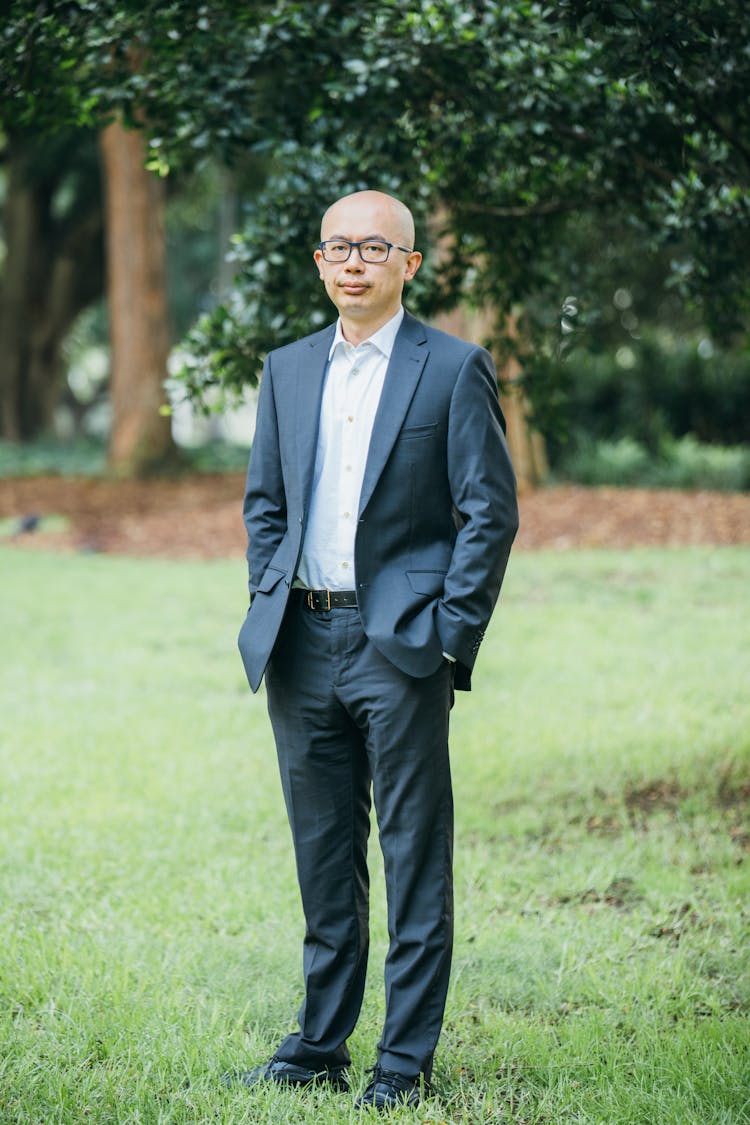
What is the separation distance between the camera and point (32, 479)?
64.4 feet

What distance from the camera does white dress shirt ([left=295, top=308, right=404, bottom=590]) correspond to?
129 inches

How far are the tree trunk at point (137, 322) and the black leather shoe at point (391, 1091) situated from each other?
15559 mm

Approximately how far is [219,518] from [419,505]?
40.6 ft

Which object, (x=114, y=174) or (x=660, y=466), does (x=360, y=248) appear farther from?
(x=114, y=174)

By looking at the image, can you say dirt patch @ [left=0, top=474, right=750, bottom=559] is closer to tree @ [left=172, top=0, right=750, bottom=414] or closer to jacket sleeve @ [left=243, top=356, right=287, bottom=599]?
tree @ [left=172, top=0, right=750, bottom=414]

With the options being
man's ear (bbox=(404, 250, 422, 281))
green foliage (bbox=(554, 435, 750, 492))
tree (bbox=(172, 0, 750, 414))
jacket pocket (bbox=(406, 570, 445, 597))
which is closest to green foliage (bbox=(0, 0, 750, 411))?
tree (bbox=(172, 0, 750, 414))

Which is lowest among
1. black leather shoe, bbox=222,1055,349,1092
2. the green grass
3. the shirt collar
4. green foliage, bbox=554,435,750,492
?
the green grass

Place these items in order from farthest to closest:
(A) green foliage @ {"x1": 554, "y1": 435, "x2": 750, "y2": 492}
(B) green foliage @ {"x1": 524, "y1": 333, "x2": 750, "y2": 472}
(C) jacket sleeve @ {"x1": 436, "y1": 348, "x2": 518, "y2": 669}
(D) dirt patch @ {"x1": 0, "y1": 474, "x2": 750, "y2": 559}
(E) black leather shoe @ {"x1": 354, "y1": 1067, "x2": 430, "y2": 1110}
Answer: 1. (B) green foliage @ {"x1": 524, "y1": 333, "x2": 750, "y2": 472}
2. (A) green foliage @ {"x1": 554, "y1": 435, "x2": 750, "y2": 492}
3. (D) dirt patch @ {"x1": 0, "y1": 474, "x2": 750, "y2": 559}
4. (E) black leather shoe @ {"x1": 354, "y1": 1067, "x2": 430, "y2": 1110}
5. (C) jacket sleeve @ {"x1": 436, "y1": 348, "x2": 518, "y2": 669}

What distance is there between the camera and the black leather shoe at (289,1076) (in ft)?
11.1

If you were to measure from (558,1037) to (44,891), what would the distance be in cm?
225

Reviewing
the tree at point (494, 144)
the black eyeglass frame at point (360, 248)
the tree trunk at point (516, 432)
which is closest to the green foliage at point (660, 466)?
the tree trunk at point (516, 432)

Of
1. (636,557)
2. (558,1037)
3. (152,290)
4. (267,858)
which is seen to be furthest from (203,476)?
(558,1037)

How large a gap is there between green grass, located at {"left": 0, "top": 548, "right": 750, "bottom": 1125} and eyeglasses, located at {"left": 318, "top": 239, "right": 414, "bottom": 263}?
7.37 feet

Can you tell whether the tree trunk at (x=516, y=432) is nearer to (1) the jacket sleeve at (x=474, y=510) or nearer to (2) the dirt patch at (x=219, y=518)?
(2) the dirt patch at (x=219, y=518)
